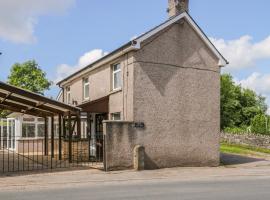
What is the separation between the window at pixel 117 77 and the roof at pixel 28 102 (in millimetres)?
2990

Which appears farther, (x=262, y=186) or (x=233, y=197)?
(x=262, y=186)

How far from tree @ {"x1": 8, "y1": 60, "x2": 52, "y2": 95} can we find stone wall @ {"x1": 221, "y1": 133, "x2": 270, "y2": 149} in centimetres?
2136

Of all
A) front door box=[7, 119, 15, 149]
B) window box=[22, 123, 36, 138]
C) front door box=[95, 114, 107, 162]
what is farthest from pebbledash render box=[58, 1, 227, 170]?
front door box=[7, 119, 15, 149]

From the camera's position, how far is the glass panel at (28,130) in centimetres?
3334

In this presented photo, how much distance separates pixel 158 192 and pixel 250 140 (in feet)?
93.7

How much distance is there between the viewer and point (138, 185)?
48.3 ft

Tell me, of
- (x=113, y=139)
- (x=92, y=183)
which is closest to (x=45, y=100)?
(x=113, y=139)

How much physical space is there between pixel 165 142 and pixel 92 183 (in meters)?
6.76

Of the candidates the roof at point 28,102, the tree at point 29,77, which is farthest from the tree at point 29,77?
the roof at point 28,102

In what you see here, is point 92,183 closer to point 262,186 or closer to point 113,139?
point 113,139

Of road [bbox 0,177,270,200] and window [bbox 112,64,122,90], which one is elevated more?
window [bbox 112,64,122,90]

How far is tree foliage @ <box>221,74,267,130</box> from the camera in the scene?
72250mm

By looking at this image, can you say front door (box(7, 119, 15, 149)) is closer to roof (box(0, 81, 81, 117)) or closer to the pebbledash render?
roof (box(0, 81, 81, 117))

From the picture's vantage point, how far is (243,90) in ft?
267
